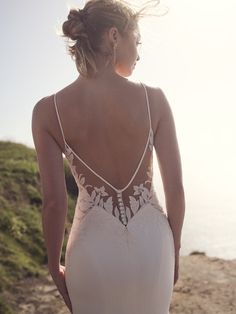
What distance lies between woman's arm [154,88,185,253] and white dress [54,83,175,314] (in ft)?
0.31

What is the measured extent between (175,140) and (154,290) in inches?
38.0

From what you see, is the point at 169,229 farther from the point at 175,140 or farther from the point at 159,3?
the point at 159,3

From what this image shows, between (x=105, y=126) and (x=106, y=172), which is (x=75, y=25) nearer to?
(x=105, y=126)

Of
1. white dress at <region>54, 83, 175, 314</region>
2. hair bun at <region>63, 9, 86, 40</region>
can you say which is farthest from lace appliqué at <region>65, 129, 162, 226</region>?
hair bun at <region>63, 9, 86, 40</region>

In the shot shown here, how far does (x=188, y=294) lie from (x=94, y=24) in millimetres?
6357

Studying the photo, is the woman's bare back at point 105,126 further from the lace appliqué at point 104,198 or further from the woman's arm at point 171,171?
the woman's arm at point 171,171

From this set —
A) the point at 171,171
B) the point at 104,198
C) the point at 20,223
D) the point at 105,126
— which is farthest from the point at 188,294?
the point at 105,126

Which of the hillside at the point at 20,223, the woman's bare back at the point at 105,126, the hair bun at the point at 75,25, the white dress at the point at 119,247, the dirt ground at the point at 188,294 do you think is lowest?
the dirt ground at the point at 188,294

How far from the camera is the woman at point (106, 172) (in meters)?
3.01

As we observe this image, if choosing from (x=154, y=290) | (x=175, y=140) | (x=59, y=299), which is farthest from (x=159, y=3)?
(x=59, y=299)

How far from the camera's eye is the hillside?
8.87m

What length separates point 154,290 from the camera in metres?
3.07

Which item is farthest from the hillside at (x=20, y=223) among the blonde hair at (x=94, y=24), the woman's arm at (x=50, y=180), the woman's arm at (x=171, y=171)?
the blonde hair at (x=94, y=24)

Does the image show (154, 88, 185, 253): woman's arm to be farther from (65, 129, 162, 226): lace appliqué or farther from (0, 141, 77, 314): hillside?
(0, 141, 77, 314): hillside
